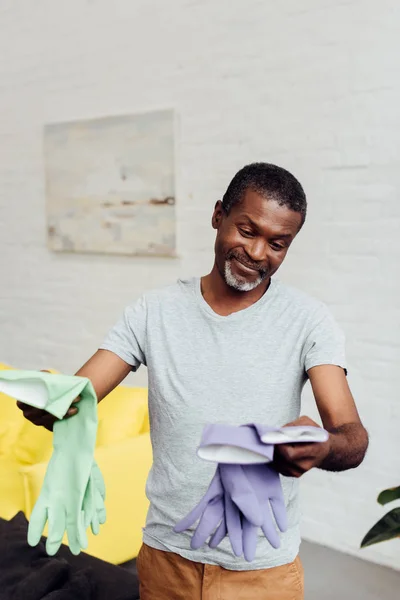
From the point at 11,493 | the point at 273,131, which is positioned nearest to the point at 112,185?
the point at 273,131

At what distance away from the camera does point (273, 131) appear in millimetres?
3021

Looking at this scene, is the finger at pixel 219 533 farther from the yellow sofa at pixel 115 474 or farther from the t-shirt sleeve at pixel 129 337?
the yellow sofa at pixel 115 474

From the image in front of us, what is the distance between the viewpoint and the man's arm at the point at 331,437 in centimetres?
99

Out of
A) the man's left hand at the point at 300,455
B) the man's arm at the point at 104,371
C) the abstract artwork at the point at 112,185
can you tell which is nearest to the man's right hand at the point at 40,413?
the man's arm at the point at 104,371

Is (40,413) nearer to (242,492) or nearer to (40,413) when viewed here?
(40,413)

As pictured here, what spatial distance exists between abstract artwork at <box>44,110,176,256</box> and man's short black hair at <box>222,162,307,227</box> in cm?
202

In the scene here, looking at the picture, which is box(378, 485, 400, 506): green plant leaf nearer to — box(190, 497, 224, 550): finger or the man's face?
the man's face

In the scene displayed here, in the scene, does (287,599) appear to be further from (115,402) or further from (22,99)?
(22,99)

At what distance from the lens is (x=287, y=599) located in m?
1.29

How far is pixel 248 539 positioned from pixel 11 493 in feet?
4.84

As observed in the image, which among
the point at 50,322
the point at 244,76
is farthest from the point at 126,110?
the point at 50,322

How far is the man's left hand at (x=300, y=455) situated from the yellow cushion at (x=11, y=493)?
145 cm

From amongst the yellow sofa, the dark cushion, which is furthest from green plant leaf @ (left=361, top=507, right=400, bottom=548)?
the yellow sofa

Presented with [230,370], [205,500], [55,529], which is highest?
[230,370]
